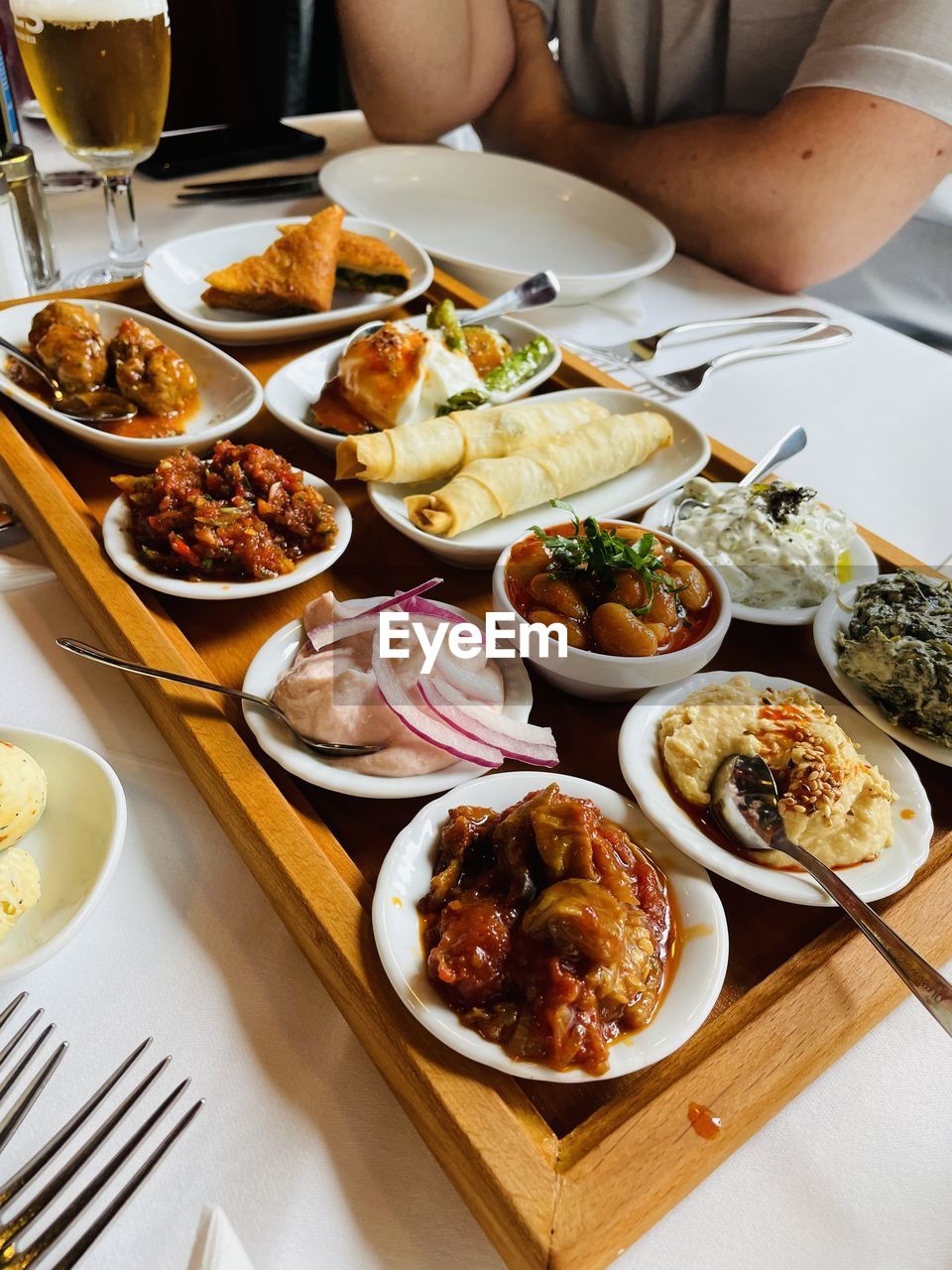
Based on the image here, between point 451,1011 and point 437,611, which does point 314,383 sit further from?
point 451,1011

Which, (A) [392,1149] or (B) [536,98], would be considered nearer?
(A) [392,1149]

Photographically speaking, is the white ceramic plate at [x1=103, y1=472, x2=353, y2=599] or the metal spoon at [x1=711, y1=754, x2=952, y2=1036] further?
the white ceramic plate at [x1=103, y1=472, x2=353, y2=599]

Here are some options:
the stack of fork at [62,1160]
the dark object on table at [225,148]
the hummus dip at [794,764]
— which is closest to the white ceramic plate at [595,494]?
the hummus dip at [794,764]

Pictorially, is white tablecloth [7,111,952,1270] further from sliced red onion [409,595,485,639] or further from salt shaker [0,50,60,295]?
salt shaker [0,50,60,295]

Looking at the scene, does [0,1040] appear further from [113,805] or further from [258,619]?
[258,619]

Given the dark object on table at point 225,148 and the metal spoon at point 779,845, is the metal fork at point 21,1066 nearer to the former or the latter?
the metal spoon at point 779,845

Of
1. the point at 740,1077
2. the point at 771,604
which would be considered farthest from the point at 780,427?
the point at 740,1077

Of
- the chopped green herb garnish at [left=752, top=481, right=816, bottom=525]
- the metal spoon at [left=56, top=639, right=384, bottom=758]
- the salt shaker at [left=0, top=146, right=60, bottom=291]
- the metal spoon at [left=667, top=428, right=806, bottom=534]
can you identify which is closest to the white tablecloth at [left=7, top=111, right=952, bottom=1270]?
the metal spoon at [left=56, top=639, right=384, bottom=758]
